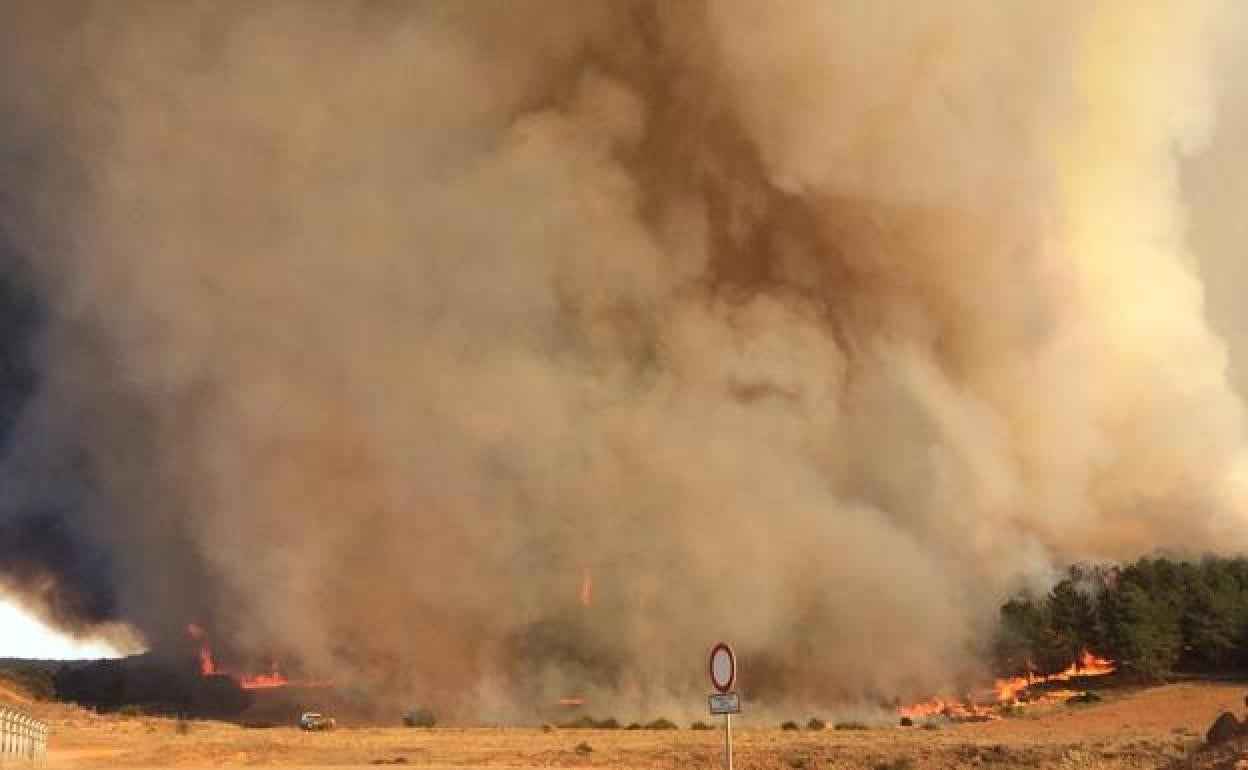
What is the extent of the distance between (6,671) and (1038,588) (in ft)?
167

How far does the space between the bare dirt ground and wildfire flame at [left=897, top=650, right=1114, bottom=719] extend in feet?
11.5

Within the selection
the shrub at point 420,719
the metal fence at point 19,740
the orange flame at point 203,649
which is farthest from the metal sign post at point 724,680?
the orange flame at point 203,649

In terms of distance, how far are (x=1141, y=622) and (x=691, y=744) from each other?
26476 millimetres

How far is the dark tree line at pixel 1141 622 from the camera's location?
51281mm

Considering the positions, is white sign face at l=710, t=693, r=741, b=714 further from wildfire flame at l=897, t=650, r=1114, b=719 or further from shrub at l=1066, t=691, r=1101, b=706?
shrub at l=1066, t=691, r=1101, b=706

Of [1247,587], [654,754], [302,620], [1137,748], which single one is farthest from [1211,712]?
[302,620]

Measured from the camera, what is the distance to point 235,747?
3503cm

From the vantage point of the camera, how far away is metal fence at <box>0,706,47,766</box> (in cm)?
2117

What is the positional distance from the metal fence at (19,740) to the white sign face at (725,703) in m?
13.1

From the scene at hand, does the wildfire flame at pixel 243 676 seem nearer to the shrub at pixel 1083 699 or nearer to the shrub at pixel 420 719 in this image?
the shrub at pixel 420 719

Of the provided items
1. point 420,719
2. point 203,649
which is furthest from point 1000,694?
point 203,649

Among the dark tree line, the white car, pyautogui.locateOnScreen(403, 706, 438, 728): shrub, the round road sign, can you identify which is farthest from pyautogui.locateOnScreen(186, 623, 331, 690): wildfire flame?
the round road sign

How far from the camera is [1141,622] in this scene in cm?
5181

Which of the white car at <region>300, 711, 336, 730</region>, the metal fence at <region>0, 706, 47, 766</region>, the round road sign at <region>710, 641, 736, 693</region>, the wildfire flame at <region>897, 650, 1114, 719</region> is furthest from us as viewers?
the wildfire flame at <region>897, 650, 1114, 719</region>
